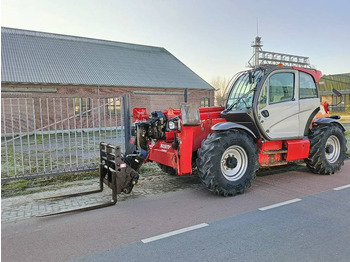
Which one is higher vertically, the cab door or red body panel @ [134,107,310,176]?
the cab door

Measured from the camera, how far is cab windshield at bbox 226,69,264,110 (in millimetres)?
6067

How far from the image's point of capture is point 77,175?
7.15m

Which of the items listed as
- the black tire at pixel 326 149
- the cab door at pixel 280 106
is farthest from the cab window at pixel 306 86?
the black tire at pixel 326 149

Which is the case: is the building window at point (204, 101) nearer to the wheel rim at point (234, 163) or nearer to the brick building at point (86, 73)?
the brick building at point (86, 73)

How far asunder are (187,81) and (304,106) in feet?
70.7

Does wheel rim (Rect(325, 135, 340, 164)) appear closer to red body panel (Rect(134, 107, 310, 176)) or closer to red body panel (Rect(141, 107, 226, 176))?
red body panel (Rect(134, 107, 310, 176))

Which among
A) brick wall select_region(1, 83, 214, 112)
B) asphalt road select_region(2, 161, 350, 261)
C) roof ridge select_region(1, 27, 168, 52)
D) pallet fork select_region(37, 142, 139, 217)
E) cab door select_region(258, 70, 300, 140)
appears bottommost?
asphalt road select_region(2, 161, 350, 261)

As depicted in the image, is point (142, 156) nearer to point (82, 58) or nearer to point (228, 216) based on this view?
point (228, 216)

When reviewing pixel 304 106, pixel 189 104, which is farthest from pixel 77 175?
pixel 304 106

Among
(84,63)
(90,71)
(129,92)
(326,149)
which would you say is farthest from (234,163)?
(84,63)

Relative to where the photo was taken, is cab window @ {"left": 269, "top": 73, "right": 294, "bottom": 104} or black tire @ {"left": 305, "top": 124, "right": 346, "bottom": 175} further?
black tire @ {"left": 305, "top": 124, "right": 346, "bottom": 175}

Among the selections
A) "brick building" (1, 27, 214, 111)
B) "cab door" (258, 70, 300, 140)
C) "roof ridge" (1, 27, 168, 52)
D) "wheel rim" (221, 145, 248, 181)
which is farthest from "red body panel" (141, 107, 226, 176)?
"roof ridge" (1, 27, 168, 52)

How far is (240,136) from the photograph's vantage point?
551cm

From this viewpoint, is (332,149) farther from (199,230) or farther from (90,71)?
(90,71)
